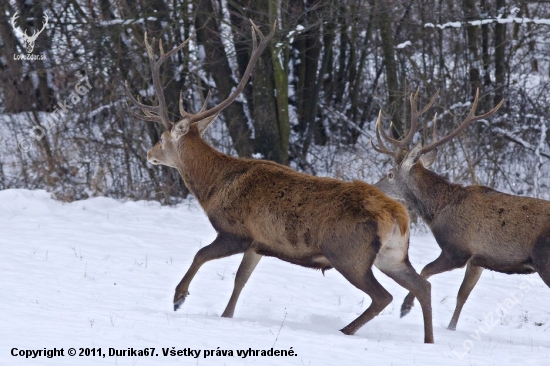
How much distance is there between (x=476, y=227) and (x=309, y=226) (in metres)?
2.09

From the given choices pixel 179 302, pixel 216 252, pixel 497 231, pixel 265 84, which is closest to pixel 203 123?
pixel 216 252

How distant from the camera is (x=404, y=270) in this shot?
6543 millimetres

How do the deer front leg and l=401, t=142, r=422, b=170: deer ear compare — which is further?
l=401, t=142, r=422, b=170: deer ear

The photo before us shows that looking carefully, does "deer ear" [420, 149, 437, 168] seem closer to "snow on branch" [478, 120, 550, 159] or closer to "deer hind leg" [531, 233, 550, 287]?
"deer hind leg" [531, 233, 550, 287]

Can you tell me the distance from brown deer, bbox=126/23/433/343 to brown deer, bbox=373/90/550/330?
1.16 m

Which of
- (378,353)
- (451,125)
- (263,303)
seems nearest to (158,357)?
(378,353)

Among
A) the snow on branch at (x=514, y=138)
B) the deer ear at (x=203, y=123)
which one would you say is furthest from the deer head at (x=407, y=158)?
the snow on branch at (x=514, y=138)

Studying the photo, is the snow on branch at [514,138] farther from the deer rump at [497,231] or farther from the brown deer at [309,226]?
the brown deer at [309,226]

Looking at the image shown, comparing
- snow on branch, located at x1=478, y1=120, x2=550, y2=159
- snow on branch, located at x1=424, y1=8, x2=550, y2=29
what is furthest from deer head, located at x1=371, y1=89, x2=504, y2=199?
snow on branch, located at x1=478, y1=120, x2=550, y2=159

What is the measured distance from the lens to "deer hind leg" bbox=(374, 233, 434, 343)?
642 cm

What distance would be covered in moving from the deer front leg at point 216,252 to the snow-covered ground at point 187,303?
0.20 metres

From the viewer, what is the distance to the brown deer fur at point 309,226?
6.19 m

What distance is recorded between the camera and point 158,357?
476 cm

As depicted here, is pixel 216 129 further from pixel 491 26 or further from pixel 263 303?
pixel 263 303
